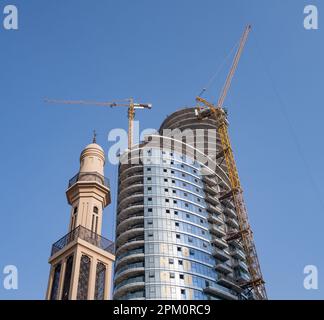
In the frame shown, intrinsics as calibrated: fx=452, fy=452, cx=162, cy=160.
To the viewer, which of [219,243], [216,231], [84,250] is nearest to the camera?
[84,250]

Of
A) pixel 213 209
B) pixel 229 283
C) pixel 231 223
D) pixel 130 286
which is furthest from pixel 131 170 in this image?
pixel 229 283

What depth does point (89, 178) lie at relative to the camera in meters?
25.1

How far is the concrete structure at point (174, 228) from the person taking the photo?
290ft

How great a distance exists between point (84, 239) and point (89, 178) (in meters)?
4.33

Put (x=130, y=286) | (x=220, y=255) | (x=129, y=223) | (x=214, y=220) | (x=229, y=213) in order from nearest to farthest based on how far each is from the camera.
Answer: (x=130, y=286), (x=129, y=223), (x=220, y=255), (x=214, y=220), (x=229, y=213)

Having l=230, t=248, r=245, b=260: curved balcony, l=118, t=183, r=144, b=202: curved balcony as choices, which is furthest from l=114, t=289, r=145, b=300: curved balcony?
l=230, t=248, r=245, b=260: curved balcony

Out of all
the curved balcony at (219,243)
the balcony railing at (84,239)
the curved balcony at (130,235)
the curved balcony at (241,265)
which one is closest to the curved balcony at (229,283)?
the curved balcony at (241,265)

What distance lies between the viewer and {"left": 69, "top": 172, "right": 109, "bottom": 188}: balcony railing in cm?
2508

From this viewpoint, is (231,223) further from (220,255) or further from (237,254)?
(220,255)
